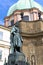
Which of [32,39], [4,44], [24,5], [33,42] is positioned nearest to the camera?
[33,42]

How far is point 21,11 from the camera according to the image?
122 feet

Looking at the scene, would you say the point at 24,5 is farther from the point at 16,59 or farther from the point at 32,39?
the point at 16,59

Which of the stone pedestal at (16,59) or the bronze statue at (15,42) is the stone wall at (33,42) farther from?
the stone pedestal at (16,59)

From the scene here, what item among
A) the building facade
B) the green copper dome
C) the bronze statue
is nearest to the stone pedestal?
the bronze statue

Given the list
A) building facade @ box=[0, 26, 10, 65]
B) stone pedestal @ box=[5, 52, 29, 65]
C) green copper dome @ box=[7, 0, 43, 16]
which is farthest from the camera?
Answer: green copper dome @ box=[7, 0, 43, 16]

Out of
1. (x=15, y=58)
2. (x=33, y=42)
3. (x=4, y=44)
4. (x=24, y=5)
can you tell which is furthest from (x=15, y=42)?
(x=24, y=5)

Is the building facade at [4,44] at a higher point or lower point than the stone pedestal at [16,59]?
higher

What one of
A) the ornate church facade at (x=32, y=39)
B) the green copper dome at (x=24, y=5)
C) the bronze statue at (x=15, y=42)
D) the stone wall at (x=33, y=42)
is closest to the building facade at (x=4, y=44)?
the ornate church facade at (x=32, y=39)

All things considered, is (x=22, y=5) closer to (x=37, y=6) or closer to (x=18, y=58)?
(x=37, y=6)

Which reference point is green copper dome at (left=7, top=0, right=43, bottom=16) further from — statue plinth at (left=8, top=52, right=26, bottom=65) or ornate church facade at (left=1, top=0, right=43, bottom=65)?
statue plinth at (left=8, top=52, right=26, bottom=65)

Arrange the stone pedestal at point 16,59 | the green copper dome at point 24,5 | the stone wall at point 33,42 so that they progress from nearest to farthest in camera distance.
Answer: the stone pedestal at point 16,59 → the stone wall at point 33,42 → the green copper dome at point 24,5

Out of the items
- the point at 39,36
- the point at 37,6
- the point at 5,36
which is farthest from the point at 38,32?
the point at 37,6

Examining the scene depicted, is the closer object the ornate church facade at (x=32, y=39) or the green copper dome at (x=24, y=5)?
the ornate church facade at (x=32, y=39)

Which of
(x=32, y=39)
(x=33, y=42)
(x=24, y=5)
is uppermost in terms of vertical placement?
(x=24, y=5)
